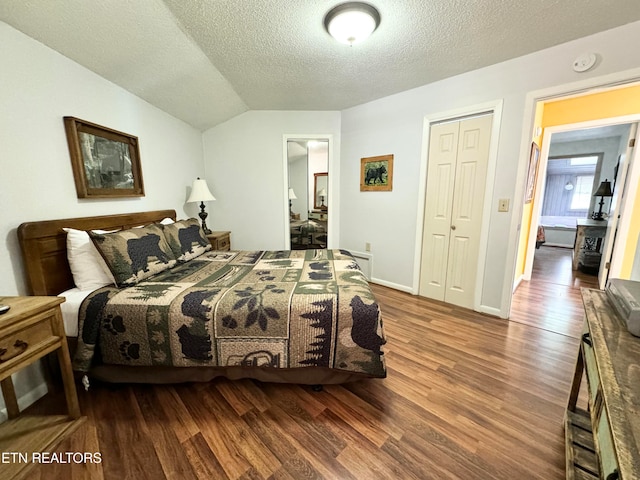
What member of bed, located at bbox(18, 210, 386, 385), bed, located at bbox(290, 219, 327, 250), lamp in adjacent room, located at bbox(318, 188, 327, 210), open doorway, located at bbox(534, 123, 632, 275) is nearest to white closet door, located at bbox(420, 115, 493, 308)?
bed, located at bbox(18, 210, 386, 385)

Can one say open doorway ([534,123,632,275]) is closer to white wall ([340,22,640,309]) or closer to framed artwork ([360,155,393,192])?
white wall ([340,22,640,309])

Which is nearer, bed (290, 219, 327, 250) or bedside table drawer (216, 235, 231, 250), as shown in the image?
bedside table drawer (216, 235, 231, 250)

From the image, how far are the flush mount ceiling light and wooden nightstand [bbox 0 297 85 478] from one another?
2.28m

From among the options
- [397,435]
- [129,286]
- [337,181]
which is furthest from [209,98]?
[397,435]

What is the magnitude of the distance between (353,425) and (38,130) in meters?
2.58

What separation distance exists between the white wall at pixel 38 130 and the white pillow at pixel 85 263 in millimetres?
209

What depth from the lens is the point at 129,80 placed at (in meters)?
2.13

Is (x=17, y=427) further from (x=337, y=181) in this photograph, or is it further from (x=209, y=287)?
(x=337, y=181)

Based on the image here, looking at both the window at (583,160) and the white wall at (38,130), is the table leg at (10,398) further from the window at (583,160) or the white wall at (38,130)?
the window at (583,160)

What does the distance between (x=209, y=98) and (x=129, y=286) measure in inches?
87.2

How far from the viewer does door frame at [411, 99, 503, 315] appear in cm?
234

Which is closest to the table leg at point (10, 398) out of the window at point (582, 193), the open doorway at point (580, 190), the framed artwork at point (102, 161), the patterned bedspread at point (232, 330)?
the patterned bedspread at point (232, 330)

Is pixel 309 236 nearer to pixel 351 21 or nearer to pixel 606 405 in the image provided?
pixel 351 21

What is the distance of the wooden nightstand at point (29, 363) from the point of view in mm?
1072
